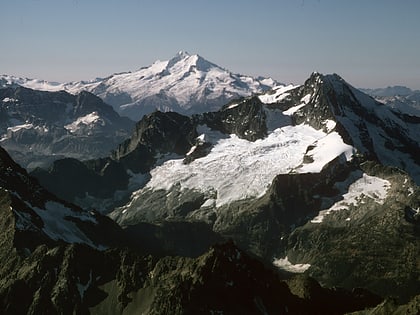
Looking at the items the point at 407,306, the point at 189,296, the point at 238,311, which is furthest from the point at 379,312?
the point at 189,296

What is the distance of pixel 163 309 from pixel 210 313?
52.2 ft

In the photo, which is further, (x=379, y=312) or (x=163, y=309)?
(x=163, y=309)

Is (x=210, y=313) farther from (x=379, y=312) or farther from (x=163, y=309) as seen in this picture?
(x=379, y=312)

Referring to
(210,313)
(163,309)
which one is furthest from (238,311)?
(163,309)

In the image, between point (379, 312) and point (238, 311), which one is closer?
point (379, 312)

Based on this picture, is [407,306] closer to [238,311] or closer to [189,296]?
[238,311]

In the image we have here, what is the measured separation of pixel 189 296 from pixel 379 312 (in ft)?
200

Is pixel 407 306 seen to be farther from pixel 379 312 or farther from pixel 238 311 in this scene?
pixel 238 311

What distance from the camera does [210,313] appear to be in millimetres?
196125

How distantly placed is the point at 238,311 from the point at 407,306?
54378mm

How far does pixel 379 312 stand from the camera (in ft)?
594

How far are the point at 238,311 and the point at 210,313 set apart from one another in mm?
9288

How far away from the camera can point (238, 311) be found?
19725 centimetres

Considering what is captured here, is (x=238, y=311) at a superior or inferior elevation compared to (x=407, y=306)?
inferior
